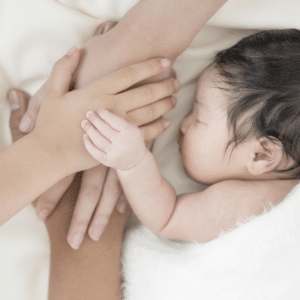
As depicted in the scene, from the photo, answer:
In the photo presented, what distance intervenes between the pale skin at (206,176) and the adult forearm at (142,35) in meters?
0.14

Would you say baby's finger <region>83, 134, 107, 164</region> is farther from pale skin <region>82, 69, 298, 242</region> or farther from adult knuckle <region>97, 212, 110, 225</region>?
adult knuckle <region>97, 212, 110, 225</region>

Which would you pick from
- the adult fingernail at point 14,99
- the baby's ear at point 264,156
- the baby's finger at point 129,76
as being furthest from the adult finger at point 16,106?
the baby's ear at point 264,156

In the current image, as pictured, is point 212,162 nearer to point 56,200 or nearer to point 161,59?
point 161,59

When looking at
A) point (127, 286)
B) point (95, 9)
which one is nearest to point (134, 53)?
point (95, 9)

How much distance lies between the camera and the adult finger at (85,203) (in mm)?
783

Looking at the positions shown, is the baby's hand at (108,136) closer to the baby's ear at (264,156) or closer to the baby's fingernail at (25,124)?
the baby's fingernail at (25,124)

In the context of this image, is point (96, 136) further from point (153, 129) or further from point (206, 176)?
point (206, 176)

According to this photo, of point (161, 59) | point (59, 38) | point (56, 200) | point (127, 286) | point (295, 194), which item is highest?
point (59, 38)

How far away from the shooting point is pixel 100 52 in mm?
739

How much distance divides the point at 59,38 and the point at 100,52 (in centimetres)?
17

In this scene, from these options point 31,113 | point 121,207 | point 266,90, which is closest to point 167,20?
point 266,90

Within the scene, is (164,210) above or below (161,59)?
below

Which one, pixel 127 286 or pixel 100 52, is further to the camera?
pixel 127 286

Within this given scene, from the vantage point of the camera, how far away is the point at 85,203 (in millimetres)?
791
